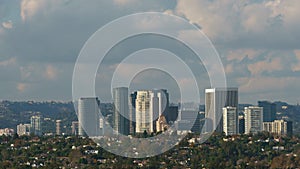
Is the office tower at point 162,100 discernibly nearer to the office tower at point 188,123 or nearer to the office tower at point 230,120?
the office tower at point 188,123

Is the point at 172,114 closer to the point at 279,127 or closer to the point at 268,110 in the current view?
the point at 279,127

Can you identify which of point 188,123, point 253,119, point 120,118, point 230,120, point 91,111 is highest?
point 91,111

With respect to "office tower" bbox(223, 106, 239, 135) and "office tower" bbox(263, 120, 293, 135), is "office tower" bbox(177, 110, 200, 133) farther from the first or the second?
"office tower" bbox(263, 120, 293, 135)

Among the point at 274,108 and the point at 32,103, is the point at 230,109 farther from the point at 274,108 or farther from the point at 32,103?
the point at 32,103

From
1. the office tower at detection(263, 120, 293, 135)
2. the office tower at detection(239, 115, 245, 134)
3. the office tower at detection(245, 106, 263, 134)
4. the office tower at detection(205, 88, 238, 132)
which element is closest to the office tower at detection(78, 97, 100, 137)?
the office tower at detection(205, 88, 238, 132)

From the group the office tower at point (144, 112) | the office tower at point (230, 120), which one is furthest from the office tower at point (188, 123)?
the office tower at point (230, 120)

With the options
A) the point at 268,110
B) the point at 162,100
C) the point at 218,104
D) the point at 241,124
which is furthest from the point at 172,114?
the point at 268,110
